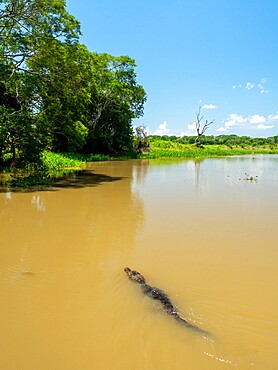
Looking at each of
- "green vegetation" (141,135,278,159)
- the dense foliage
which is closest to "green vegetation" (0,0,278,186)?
the dense foliage

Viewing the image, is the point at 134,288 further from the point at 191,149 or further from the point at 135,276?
the point at 191,149

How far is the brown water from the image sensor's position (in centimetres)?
297

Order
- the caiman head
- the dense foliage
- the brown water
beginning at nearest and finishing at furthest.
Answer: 1. the brown water
2. the caiman head
3. the dense foliage

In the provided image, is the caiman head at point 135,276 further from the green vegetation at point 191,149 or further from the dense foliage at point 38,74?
the green vegetation at point 191,149

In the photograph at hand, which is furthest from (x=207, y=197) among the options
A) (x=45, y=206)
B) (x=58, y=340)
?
(x=58, y=340)

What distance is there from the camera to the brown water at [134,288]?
2975 millimetres

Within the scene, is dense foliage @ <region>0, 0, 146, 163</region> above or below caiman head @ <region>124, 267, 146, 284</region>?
Result: above

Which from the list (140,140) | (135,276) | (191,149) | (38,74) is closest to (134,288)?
(135,276)

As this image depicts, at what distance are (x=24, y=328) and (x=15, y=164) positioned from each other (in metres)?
14.3

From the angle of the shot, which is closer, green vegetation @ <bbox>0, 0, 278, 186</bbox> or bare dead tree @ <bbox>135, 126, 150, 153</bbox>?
green vegetation @ <bbox>0, 0, 278, 186</bbox>

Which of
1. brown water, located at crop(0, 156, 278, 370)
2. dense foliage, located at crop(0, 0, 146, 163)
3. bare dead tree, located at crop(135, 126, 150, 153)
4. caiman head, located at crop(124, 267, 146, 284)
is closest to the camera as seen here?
brown water, located at crop(0, 156, 278, 370)

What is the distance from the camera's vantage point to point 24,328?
332 cm

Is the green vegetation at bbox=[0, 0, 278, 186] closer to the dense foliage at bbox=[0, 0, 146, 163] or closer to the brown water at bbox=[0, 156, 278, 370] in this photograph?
the dense foliage at bbox=[0, 0, 146, 163]

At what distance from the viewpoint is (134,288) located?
13.9 ft
